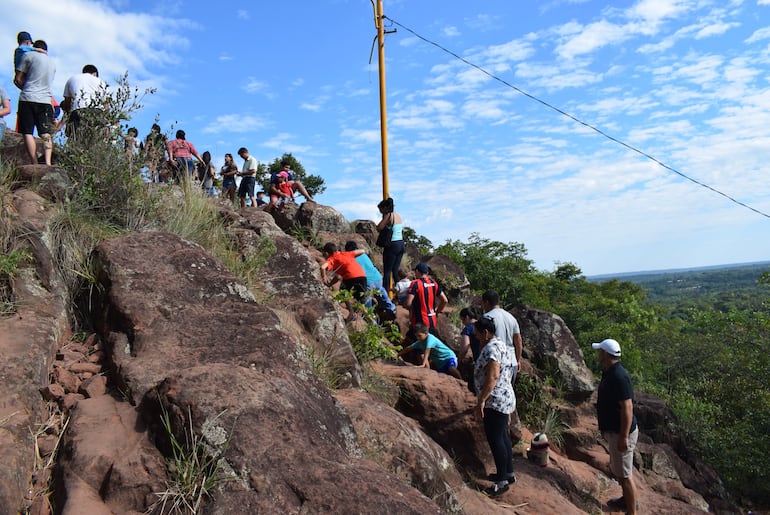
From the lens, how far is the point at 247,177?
1372 cm

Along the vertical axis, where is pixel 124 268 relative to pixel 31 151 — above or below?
below

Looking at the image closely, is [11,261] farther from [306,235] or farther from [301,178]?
[301,178]

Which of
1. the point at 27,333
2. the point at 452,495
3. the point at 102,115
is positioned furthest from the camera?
the point at 102,115

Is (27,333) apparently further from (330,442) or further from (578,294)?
(578,294)

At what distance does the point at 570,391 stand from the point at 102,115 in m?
8.52

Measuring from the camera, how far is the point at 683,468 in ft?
33.3

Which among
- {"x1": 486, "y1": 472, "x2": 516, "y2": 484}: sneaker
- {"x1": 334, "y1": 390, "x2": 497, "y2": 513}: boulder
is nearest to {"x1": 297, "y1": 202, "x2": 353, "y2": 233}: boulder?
{"x1": 486, "y1": 472, "x2": 516, "y2": 484}: sneaker

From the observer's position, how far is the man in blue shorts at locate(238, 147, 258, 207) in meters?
13.4

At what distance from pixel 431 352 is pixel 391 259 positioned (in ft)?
7.07

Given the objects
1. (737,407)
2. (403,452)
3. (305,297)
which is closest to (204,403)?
(403,452)

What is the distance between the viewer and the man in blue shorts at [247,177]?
13.4 m

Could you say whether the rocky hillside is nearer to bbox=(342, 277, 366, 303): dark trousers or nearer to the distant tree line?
bbox=(342, 277, 366, 303): dark trousers

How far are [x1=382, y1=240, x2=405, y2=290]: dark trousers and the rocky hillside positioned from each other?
2.54 metres

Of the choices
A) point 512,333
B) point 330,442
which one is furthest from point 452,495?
point 512,333
